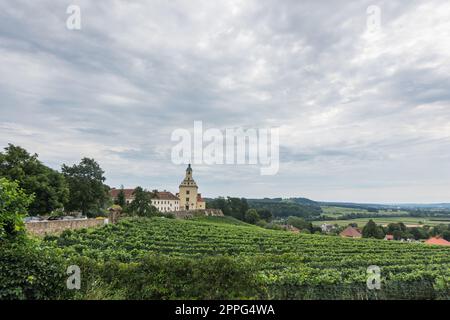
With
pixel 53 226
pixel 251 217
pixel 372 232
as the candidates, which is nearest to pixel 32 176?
pixel 53 226

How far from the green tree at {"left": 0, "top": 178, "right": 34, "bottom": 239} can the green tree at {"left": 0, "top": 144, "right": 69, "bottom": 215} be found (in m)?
24.9

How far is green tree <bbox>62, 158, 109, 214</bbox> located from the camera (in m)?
47.8

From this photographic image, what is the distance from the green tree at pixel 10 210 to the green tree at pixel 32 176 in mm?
24944

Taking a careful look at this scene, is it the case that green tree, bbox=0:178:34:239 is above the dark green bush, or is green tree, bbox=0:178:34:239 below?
above

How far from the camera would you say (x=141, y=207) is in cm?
6806

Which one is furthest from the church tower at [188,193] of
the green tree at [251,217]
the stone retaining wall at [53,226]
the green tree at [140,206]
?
the stone retaining wall at [53,226]

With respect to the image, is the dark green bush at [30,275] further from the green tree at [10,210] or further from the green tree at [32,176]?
the green tree at [32,176]

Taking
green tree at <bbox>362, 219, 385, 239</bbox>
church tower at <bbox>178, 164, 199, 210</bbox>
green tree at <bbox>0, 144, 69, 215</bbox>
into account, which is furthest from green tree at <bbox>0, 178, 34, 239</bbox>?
church tower at <bbox>178, 164, 199, 210</bbox>

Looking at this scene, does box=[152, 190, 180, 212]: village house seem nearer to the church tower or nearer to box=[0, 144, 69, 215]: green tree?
the church tower

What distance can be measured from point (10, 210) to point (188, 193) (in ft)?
313

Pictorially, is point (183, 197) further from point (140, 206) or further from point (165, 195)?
point (140, 206)

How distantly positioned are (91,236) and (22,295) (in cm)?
2562
